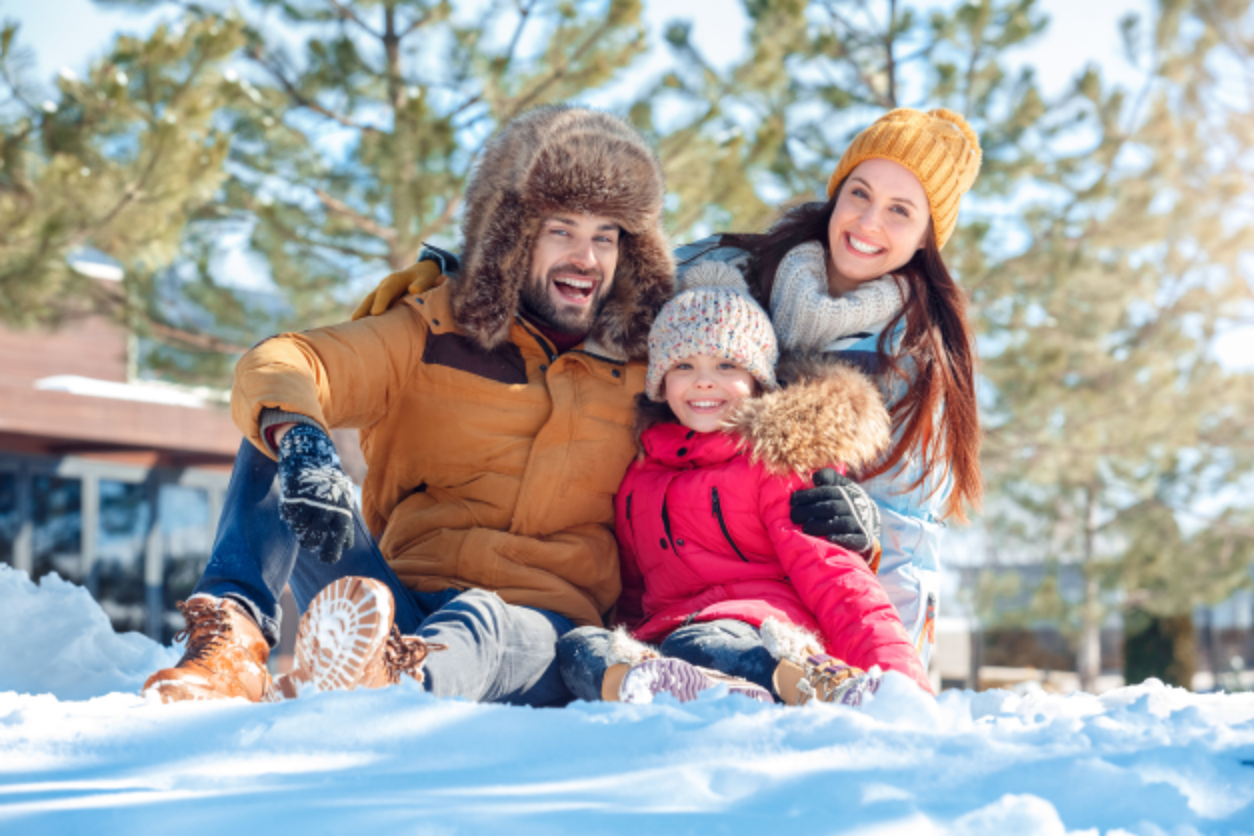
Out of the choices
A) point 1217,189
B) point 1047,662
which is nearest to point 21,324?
point 1217,189

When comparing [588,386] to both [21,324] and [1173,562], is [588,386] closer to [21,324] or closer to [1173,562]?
[21,324]

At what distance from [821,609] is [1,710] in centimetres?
138

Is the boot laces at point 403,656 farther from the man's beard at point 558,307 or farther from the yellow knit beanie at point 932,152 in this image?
the yellow knit beanie at point 932,152

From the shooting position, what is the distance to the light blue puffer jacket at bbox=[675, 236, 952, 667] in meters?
2.41

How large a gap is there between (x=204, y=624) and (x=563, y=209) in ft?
4.05

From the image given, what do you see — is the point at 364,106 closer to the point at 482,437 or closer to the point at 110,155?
the point at 110,155

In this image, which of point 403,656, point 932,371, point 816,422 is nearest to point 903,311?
point 932,371

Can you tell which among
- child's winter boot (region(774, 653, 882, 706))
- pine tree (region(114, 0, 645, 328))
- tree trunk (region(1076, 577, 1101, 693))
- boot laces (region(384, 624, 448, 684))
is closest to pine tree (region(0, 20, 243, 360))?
pine tree (region(114, 0, 645, 328))

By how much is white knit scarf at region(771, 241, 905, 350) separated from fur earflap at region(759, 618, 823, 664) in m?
0.83

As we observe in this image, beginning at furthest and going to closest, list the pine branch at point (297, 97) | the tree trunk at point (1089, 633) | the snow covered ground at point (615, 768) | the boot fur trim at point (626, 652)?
the tree trunk at point (1089, 633) < the pine branch at point (297, 97) < the boot fur trim at point (626, 652) < the snow covered ground at point (615, 768)

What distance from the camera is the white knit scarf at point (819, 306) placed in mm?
2523

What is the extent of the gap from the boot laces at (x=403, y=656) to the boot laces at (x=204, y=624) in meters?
0.33

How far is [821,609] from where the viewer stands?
206 cm

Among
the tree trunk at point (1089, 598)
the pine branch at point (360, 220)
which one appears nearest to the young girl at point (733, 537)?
the pine branch at point (360, 220)
